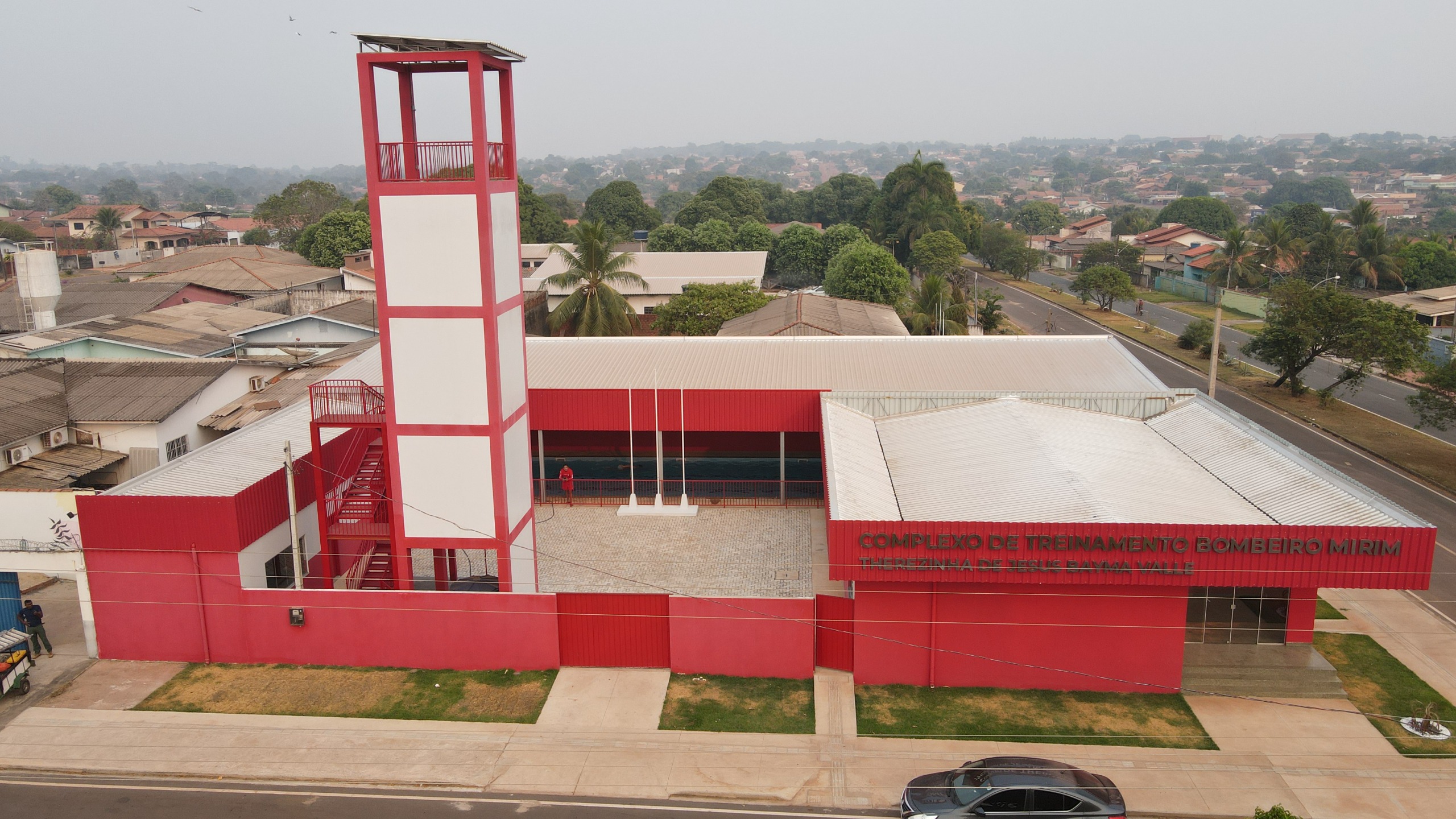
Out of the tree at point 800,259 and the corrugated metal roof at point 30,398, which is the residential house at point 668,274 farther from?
the corrugated metal roof at point 30,398

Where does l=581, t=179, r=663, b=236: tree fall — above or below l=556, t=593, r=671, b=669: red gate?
above

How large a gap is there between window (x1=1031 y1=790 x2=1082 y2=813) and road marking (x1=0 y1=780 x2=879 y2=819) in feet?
8.50

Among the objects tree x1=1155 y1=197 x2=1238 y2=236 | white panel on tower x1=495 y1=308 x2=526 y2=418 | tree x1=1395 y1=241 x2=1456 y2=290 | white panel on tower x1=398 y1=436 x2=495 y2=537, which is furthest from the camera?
tree x1=1155 y1=197 x2=1238 y2=236

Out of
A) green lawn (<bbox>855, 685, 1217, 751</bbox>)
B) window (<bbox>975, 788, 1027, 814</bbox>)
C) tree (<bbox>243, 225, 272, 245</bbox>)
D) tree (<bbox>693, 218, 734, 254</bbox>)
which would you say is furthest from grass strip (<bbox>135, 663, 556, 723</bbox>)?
tree (<bbox>243, 225, 272, 245</bbox>)

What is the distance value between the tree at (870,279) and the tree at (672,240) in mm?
29567

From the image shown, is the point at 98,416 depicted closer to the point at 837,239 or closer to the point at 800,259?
the point at 837,239

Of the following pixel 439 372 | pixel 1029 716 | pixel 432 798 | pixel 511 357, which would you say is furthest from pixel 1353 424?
pixel 432 798

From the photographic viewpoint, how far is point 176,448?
110 feet

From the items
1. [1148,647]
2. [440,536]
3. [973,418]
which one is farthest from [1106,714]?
[440,536]

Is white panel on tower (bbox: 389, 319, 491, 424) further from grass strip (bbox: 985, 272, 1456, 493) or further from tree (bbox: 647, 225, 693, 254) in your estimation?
tree (bbox: 647, 225, 693, 254)

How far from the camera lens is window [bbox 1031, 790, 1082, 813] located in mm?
14907

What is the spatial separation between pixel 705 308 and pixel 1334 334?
30117 mm

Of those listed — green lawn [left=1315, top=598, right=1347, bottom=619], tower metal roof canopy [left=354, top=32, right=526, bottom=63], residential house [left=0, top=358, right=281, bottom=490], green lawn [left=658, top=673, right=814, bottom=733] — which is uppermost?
tower metal roof canopy [left=354, top=32, right=526, bottom=63]

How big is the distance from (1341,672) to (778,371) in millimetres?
16699
